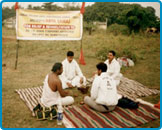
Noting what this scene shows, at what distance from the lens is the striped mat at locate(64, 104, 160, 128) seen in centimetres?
378

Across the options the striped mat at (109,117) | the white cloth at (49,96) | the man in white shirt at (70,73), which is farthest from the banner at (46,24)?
the striped mat at (109,117)

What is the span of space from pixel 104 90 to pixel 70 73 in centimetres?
220

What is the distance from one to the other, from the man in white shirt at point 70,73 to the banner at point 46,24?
2018mm

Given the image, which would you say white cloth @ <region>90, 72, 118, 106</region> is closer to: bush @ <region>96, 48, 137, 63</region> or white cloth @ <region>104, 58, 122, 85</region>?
white cloth @ <region>104, 58, 122, 85</region>

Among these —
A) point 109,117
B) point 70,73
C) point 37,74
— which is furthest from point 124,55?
point 109,117

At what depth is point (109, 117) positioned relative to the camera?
403cm

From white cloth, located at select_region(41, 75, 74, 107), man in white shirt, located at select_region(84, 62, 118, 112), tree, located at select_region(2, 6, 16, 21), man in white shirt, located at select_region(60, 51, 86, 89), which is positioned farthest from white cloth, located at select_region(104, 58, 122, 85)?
tree, located at select_region(2, 6, 16, 21)

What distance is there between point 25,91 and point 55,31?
2.94 m

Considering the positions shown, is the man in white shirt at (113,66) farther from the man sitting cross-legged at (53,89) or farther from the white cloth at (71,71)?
the man sitting cross-legged at (53,89)

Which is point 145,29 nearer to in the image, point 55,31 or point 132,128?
point 55,31

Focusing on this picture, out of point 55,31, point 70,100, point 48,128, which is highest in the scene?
point 55,31

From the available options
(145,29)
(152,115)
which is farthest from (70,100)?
(145,29)

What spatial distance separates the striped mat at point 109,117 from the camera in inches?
149

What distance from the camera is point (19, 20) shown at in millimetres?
7125
